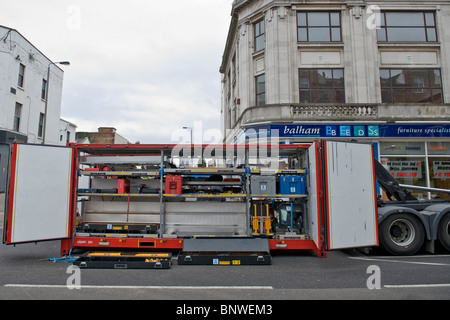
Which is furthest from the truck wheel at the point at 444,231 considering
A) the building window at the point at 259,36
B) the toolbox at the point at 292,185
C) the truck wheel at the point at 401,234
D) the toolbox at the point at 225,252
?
the building window at the point at 259,36

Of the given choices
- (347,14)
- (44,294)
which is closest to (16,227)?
(44,294)

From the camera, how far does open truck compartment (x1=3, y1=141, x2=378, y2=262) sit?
6586 millimetres

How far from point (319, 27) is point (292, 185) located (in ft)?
46.5

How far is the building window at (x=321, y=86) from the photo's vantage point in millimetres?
17500

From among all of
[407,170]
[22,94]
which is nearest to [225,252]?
[407,170]

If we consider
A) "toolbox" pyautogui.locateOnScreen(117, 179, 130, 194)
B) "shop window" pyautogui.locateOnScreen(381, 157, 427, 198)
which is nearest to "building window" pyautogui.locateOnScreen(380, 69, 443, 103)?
"shop window" pyautogui.locateOnScreen(381, 157, 427, 198)

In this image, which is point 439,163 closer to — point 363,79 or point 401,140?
point 401,140

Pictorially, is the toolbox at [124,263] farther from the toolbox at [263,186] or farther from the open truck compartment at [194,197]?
the toolbox at [263,186]

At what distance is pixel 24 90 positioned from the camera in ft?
77.4

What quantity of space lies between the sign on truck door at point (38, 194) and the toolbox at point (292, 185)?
506 cm

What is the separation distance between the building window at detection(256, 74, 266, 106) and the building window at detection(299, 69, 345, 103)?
2.24 meters
